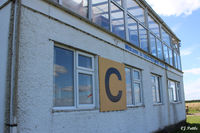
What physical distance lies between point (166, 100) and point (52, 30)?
885 cm

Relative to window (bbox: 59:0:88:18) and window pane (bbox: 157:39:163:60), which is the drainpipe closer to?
window (bbox: 59:0:88:18)

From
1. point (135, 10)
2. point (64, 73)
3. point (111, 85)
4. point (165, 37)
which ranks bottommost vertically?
point (111, 85)

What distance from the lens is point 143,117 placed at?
8250mm

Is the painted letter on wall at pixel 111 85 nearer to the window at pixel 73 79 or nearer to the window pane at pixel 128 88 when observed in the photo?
the window at pixel 73 79

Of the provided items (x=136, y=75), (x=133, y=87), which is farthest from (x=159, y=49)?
(x=133, y=87)

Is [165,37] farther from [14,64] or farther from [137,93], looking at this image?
[14,64]

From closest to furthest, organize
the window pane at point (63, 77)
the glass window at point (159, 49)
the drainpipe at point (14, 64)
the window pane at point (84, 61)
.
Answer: the drainpipe at point (14, 64), the window pane at point (63, 77), the window pane at point (84, 61), the glass window at point (159, 49)

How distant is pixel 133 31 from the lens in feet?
29.9

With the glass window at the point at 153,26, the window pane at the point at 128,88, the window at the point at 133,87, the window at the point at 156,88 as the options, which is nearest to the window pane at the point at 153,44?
the glass window at the point at 153,26

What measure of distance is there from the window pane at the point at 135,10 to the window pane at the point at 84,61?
4125 millimetres

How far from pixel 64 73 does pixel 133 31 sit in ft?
16.6

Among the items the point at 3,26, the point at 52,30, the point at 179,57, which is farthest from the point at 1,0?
the point at 179,57

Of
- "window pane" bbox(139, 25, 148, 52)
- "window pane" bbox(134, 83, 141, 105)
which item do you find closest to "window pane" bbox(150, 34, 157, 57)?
"window pane" bbox(139, 25, 148, 52)

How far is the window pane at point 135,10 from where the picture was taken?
9078 mm
